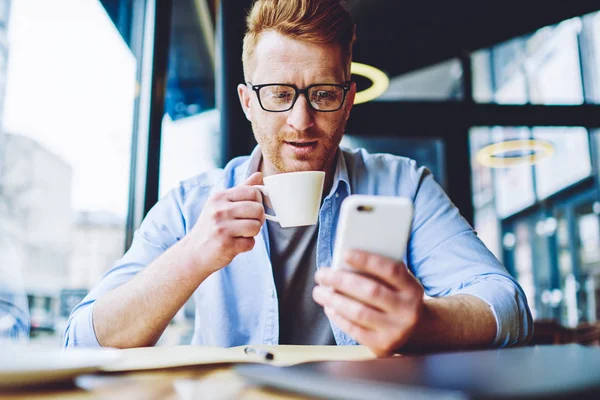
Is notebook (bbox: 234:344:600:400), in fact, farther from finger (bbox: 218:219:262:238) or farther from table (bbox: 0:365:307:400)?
finger (bbox: 218:219:262:238)

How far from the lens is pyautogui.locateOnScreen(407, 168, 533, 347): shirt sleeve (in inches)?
39.6

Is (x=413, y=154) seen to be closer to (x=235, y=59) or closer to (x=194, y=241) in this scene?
(x=235, y=59)

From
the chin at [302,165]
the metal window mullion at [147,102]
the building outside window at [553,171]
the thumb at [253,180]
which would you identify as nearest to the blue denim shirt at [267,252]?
the chin at [302,165]

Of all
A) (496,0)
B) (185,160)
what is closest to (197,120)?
(185,160)

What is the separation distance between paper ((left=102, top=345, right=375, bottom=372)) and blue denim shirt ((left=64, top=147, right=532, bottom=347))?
0.37 meters

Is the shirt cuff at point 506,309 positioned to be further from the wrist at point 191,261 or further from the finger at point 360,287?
the wrist at point 191,261

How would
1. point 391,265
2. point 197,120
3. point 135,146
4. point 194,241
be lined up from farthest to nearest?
point 197,120, point 135,146, point 194,241, point 391,265

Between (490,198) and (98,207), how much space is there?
31.1 ft

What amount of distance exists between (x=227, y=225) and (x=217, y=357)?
30 centimetres

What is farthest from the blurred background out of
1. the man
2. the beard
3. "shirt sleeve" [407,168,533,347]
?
the beard

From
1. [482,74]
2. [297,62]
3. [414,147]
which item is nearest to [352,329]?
[297,62]

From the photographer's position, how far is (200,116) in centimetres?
389

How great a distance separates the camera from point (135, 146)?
2406mm

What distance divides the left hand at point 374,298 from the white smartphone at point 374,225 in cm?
1
